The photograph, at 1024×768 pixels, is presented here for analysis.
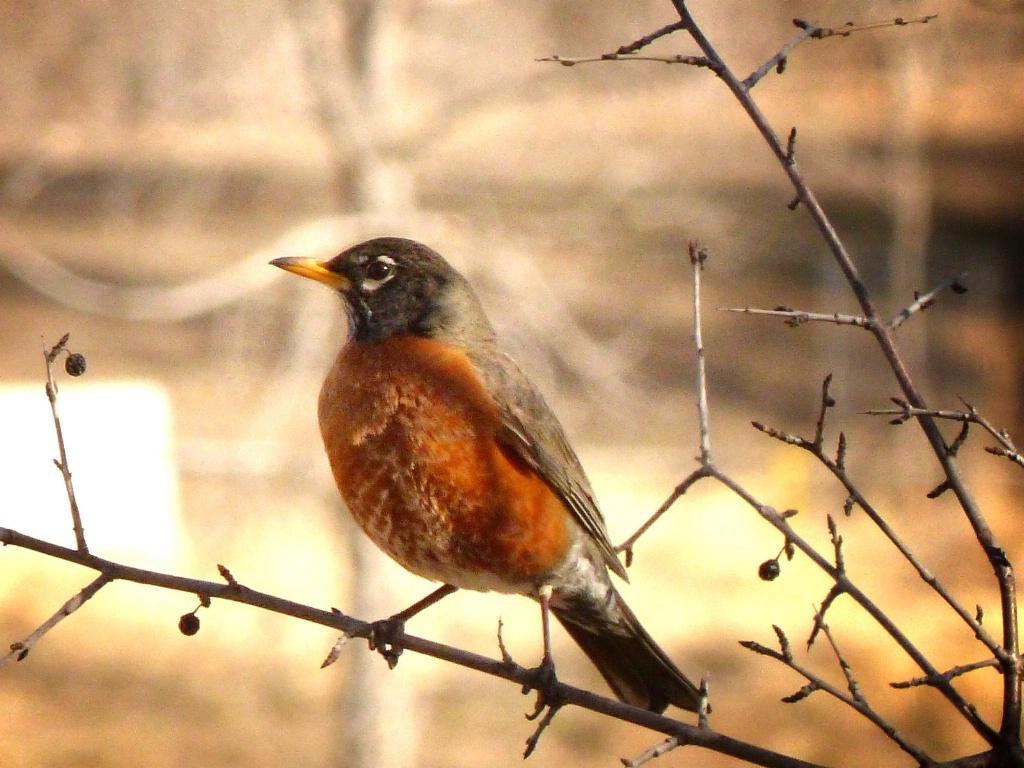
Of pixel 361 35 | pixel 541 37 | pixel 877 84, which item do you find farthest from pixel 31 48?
pixel 877 84

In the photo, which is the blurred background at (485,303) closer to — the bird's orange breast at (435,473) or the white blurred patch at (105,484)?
the white blurred patch at (105,484)

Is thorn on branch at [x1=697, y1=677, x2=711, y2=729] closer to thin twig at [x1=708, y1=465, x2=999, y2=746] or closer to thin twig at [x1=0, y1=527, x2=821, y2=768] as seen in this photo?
thin twig at [x1=0, y1=527, x2=821, y2=768]

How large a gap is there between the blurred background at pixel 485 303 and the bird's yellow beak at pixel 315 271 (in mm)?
2236

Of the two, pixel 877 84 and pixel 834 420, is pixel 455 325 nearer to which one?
pixel 877 84

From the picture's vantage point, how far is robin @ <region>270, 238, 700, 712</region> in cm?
237

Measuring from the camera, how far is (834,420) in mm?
10023

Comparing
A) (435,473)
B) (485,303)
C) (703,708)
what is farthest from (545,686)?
(485,303)

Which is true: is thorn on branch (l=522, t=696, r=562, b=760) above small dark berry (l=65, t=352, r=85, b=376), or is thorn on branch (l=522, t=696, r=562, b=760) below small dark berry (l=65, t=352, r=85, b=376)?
below

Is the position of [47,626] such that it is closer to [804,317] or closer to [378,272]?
[804,317]

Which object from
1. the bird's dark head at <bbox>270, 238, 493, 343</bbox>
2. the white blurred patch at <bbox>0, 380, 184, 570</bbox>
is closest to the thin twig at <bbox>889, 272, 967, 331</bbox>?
the bird's dark head at <bbox>270, 238, 493, 343</bbox>

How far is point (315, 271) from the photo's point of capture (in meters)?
2.58

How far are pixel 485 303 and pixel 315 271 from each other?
3.22 m

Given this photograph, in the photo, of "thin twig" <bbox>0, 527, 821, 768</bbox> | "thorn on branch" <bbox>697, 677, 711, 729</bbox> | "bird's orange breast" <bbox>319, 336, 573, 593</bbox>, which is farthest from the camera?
"bird's orange breast" <bbox>319, 336, 573, 593</bbox>

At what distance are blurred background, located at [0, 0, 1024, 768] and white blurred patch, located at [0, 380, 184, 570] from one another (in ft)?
0.07
